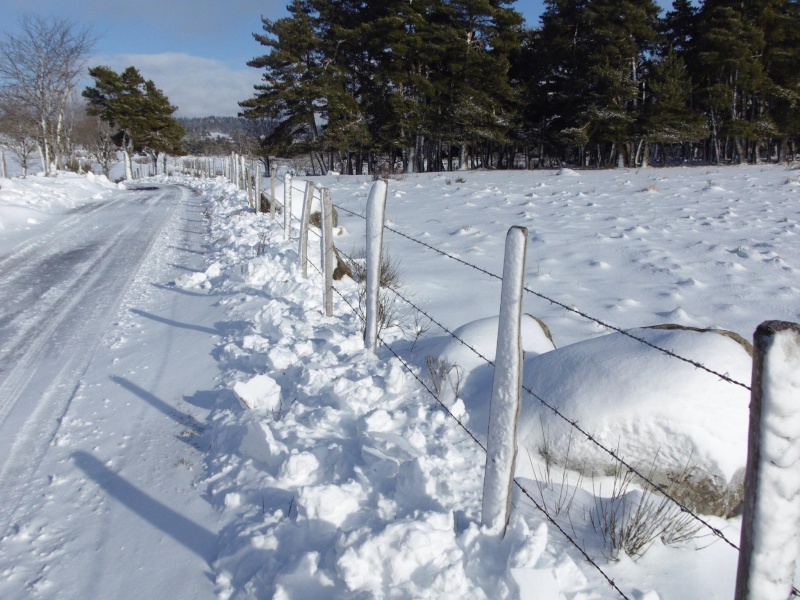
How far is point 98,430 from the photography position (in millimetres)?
3791

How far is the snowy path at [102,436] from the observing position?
262cm

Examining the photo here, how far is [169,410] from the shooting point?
161 inches

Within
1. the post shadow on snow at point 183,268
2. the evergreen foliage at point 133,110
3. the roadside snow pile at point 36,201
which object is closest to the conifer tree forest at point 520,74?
the evergreen foliage at point 133,110

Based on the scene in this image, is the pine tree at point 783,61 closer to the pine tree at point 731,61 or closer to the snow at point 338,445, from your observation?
the pine tree at point 731,61

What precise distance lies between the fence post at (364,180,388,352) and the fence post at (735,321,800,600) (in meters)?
3.36

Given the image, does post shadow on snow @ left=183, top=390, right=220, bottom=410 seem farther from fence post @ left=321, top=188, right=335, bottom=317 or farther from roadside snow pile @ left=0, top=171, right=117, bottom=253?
roadside snow pile @ left=0, top=171, right=117, bottom=253

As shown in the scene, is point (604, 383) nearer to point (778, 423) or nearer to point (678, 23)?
point (778, 423)

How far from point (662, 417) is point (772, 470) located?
5.55ft

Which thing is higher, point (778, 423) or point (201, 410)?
point (778, 423)

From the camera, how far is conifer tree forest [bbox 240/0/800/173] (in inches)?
1179

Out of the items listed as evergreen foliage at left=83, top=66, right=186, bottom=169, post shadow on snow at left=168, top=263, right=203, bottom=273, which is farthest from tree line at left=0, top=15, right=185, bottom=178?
post shadow on snow at left=168, top=263, right=203, bottom=273

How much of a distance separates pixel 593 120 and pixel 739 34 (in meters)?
9.61

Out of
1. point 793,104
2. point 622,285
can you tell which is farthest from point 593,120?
point 622,285

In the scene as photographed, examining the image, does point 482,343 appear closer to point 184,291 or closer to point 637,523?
point 637,523
